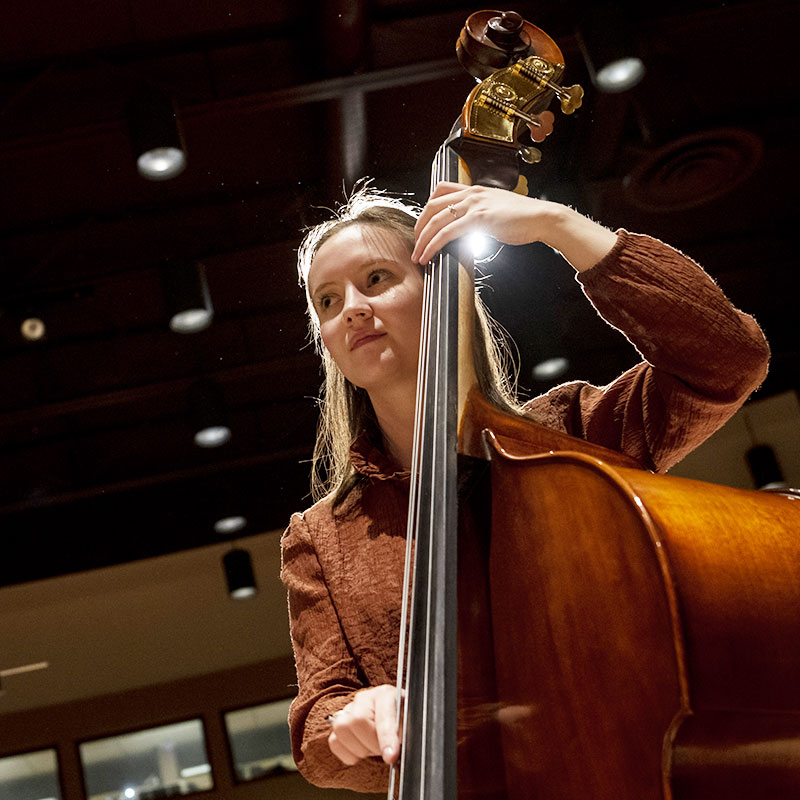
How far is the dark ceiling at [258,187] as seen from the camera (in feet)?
9.87

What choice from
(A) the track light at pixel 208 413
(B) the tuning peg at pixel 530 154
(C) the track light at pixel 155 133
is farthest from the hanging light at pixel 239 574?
(B) the tuning peg at pixel 530 154

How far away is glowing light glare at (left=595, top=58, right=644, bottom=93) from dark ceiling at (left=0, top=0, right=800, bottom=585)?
20 centimetres

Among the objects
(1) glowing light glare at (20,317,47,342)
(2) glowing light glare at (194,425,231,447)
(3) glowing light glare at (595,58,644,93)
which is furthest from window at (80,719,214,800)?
(3) glowing light glare at (595,58,644,93)

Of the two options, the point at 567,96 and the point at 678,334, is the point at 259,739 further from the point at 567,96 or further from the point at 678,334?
the point at 678,334

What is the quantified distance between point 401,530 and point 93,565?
4590mm

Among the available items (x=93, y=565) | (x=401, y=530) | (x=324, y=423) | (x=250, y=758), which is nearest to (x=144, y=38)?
(x=324, y=423)

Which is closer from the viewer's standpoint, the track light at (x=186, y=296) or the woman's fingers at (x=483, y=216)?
the woman's fingers at (x=483, y=216)

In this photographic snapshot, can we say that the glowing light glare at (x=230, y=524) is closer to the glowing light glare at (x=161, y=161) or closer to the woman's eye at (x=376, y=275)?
the glowing light glare at (x=161, y=161)

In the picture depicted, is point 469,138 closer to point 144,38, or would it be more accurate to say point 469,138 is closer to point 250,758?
point 144,38

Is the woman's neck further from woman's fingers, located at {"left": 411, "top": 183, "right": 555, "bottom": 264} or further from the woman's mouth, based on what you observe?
woman's fingers, located at {"left": 411, "top": 183, "right": 555, "bottom": 264}

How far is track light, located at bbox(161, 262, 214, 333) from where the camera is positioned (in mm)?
3498

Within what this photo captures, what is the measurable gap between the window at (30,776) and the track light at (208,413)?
4621 millimetres

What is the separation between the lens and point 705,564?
0.60m

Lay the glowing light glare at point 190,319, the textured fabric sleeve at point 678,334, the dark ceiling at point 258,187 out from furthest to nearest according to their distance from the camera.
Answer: the glowing light glare at point 190,319 → the dark ceiling at point 258,187 → the textured fabric sleeve at point 678,334
